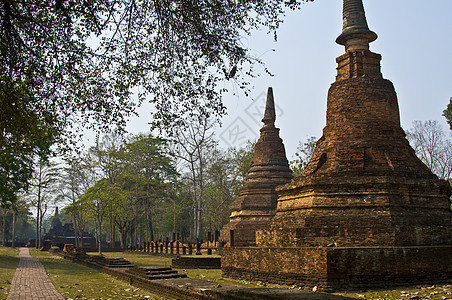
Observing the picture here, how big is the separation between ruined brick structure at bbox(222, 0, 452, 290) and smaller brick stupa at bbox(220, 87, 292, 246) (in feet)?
32.6

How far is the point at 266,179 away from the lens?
82.9 feet

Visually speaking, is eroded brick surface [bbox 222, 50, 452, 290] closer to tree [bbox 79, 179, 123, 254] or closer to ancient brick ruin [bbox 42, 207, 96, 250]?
tree [bbox 79, 179, 123, 254]

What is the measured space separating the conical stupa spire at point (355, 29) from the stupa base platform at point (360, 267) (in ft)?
22.5

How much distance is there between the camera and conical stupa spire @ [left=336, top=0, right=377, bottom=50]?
15.1m

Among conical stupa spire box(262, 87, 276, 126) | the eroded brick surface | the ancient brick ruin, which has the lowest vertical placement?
the ancient brick ruin

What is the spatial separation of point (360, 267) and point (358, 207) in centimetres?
237

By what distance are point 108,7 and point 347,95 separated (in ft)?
27.9

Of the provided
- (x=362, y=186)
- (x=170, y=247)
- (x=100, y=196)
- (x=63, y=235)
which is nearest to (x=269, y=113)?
(x=170, y=247)

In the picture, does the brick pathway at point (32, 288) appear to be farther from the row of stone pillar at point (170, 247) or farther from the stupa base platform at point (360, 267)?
the row of stone pillar at point (170, 247)

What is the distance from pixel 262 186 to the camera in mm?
25109

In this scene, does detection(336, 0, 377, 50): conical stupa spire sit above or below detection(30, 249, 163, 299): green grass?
above

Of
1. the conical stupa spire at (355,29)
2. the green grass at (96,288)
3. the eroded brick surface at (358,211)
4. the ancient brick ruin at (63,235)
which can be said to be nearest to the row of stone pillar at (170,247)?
the green grass at (96,288)

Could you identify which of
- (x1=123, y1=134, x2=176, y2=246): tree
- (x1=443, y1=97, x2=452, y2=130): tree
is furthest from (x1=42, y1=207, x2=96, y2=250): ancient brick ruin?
(x1=443, y1=97, x2=452, y2=130): tree

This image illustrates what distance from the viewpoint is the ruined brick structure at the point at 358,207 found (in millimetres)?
10680
